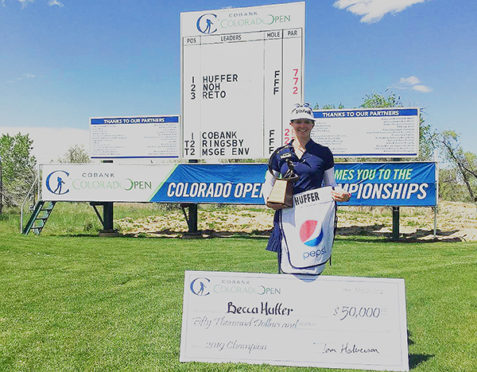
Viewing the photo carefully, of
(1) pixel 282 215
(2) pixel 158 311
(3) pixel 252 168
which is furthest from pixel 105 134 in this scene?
(1) pixel 282 215

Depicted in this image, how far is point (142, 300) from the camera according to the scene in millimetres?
6238

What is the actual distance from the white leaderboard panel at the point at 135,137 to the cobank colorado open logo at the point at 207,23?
330cm

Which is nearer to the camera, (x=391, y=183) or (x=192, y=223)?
(x=391, y=183)

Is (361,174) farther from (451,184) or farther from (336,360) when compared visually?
(451,184)

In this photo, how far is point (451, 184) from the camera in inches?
1500

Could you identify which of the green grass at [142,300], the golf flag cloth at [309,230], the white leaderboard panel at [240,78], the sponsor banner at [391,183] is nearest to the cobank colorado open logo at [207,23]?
the white leaderboard panel at [240,78]

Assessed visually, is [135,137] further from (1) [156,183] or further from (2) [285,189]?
(2) [285,189]

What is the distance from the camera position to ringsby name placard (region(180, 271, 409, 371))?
12.6 ft

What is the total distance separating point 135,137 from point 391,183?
376 inches

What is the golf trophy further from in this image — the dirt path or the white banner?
the dirt path

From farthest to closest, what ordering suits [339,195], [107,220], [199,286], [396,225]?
[107,220], [396,225], [199,286], [339,195]

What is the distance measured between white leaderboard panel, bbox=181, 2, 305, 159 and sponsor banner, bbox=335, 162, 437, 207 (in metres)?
2.60

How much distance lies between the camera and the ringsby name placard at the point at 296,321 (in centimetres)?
383

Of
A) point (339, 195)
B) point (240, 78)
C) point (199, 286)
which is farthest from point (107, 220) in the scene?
point (339, 195)
